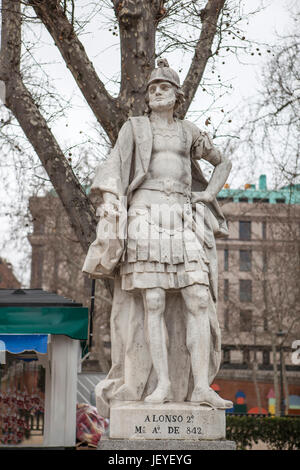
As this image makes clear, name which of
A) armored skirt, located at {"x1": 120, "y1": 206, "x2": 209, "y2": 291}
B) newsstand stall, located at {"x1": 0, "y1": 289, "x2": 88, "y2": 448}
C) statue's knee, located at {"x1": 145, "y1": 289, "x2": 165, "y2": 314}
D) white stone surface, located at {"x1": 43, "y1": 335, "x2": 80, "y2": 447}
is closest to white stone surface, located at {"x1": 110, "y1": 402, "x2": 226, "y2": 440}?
statue's knee, located at {"x1": 145, "y1": 289, "x2": 165, "y2": 314}

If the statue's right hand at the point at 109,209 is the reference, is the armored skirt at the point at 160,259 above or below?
below

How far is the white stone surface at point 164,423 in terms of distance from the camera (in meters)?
5.23

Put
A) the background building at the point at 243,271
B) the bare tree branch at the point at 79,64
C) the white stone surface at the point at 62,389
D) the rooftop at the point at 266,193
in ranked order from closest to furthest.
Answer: the white stone surface at the point at 62,389, the bare tree branch at the point at 79,64, the rooftop at the point at 266,193, the background building at the point at 243,271

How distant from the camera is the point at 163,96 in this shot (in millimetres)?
6277

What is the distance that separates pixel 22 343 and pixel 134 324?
4.22 metres

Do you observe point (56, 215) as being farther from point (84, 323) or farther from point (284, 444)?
point (84, 323)

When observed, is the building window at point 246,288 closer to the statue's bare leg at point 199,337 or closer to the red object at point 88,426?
the red object at point 88,426

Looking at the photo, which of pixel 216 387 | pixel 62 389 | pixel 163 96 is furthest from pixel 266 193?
pixel 163 96

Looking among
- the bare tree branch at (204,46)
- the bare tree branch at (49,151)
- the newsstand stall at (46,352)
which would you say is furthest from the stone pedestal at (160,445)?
the bare tree branch at (204,46)

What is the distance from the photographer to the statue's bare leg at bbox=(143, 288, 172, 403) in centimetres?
543

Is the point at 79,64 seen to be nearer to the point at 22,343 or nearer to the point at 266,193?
the point at 22,343

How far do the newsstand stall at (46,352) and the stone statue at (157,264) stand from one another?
152 inches

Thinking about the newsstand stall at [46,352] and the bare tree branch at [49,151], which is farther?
the bare tree branch at [49,151]

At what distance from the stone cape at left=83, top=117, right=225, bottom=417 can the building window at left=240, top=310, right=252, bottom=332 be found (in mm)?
26127
